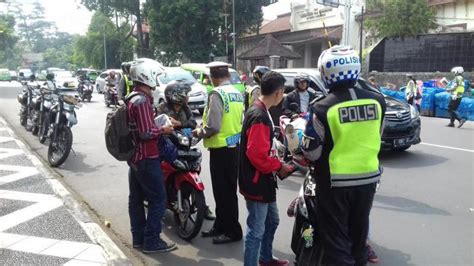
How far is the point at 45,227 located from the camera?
16.4 ft

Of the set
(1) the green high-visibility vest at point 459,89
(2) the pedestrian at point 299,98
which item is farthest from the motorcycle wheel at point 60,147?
(1) the green high-visibility vest at point 459,89

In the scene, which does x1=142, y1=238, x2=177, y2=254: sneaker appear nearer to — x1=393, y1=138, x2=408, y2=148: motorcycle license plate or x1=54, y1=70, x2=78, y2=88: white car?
x1=393, y1=138, x2=408, y2=148: motorcycle license plate

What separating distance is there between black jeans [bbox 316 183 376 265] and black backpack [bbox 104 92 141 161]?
1984 mm

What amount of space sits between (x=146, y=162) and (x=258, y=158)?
4.33ft

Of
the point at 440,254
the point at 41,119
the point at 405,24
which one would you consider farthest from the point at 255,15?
the point at 440,254

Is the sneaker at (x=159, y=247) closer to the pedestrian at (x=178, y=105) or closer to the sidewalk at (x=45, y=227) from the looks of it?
the sidewalk at (x=45, y=227)

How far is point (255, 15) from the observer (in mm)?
35344

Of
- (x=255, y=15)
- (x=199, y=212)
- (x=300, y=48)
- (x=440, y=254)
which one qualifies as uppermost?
(x=255, y=15)

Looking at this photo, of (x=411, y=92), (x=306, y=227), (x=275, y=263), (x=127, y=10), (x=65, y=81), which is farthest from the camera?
(x=127, y=10)

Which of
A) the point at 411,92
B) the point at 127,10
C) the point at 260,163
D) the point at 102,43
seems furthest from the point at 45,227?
the point at 102,43

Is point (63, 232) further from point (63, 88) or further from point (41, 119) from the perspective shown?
point (41, 119)

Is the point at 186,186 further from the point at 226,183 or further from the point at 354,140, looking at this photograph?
the point at 354,140

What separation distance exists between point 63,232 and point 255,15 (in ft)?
106

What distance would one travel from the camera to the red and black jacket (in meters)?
3.40
